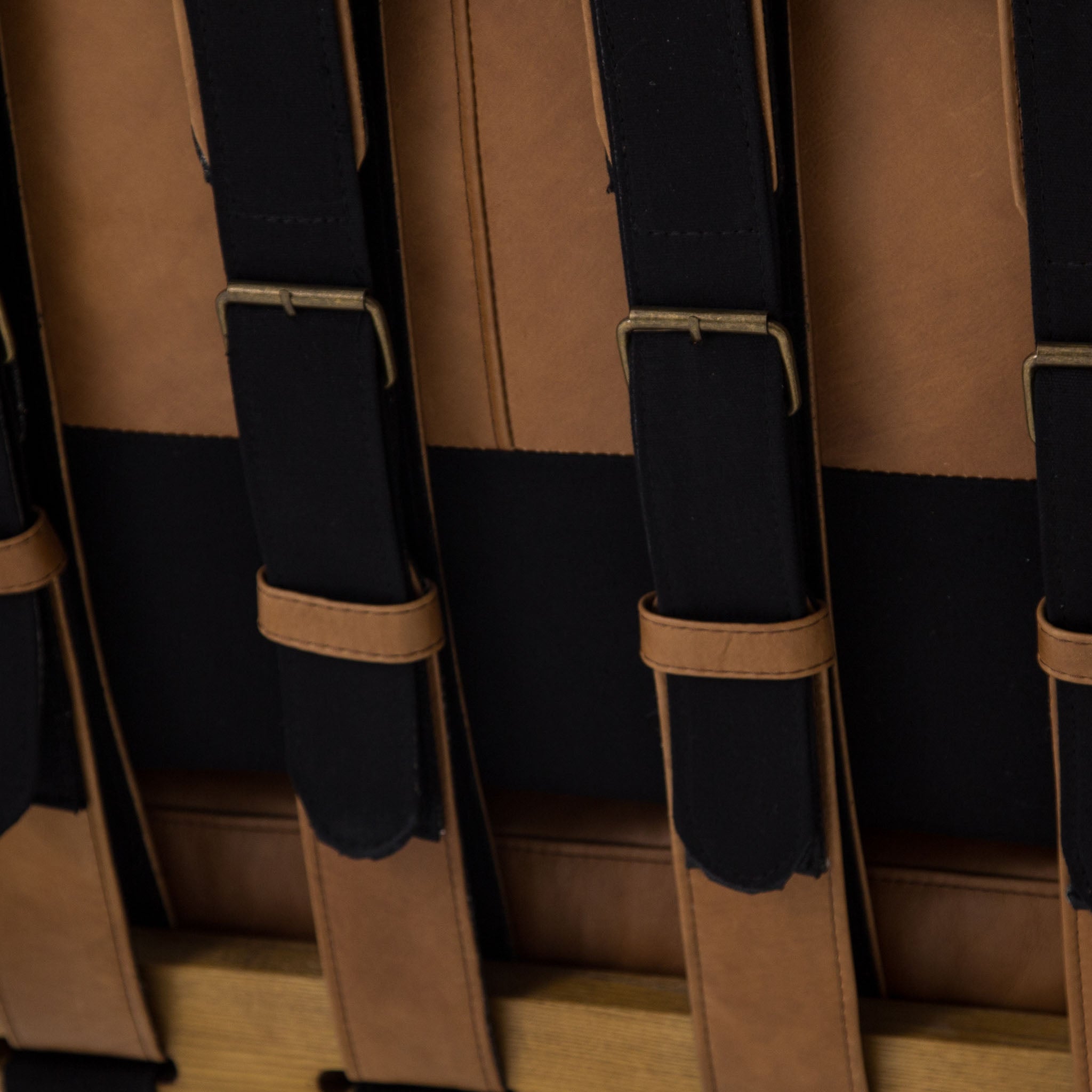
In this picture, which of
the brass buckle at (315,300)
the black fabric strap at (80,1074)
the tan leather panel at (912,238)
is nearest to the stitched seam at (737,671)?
the tan leather panel at (912,238)

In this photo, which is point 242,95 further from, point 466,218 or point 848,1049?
point 848,1049

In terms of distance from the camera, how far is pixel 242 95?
703 millimetres

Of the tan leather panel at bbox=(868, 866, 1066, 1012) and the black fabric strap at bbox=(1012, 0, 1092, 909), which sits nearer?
the black fabric strap at bbox=(1012, 0, 1092, 909)

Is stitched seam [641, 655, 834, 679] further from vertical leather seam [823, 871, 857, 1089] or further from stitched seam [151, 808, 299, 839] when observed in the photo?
stitched seam [151, 808, 299, 839]

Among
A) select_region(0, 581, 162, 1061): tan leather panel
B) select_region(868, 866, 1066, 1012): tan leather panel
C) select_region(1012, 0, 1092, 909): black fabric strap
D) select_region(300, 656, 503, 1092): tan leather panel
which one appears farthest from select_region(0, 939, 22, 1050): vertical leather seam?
select_region(1012, 0, 1092, 909): black fabric strap

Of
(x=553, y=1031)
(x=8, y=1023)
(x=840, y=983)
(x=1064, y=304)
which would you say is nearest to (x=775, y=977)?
(x=840, y=983)

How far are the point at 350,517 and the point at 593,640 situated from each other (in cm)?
15

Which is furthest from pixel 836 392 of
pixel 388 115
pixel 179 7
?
pixel 179 7

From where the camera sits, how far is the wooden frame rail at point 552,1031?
789 millimetres

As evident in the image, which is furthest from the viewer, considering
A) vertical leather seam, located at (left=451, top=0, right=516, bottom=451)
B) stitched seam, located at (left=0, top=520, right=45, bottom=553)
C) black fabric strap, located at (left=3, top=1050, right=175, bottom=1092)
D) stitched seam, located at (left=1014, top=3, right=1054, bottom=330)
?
black fabric strap, located at (left=3, top=1050, right=175, bottom=1092)

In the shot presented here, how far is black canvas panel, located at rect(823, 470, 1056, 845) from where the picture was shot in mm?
724

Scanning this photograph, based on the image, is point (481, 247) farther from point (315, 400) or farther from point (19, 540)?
point (19, 540)

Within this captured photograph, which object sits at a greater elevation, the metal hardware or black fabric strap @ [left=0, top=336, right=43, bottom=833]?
the metal hardware

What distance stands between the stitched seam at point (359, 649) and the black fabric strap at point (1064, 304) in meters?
0.31
